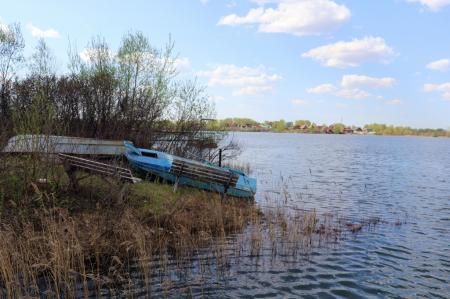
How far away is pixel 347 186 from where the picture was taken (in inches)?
953

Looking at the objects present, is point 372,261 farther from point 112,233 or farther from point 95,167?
point 95,167

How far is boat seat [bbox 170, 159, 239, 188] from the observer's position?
14430 millimetres

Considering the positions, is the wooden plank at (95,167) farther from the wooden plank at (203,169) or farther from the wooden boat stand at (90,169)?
the wooden plank at (203,169)

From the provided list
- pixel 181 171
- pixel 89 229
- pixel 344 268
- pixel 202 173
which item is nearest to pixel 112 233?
pixel 89 229

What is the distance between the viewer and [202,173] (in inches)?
579

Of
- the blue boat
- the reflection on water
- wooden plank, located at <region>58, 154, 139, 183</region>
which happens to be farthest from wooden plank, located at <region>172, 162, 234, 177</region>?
the reflection on water

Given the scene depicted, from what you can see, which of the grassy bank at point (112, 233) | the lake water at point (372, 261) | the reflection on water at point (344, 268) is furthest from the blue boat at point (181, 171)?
the reflection on water at point (344, 268)

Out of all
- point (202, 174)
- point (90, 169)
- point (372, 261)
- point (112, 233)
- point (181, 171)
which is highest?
point (90, 169)

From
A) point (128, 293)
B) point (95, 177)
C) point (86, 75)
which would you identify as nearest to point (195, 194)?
point (95, 177)

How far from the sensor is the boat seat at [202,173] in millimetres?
14430

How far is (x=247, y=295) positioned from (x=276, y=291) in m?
0.61

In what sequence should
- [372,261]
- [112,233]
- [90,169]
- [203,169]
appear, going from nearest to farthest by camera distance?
[112,233], [372,261], [90,169], [203,169]

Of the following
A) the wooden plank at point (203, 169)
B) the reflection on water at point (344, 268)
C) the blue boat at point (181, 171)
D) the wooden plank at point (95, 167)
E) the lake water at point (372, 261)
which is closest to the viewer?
the reflection on water at point (344, 268)

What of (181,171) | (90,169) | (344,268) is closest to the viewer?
(344,268)
